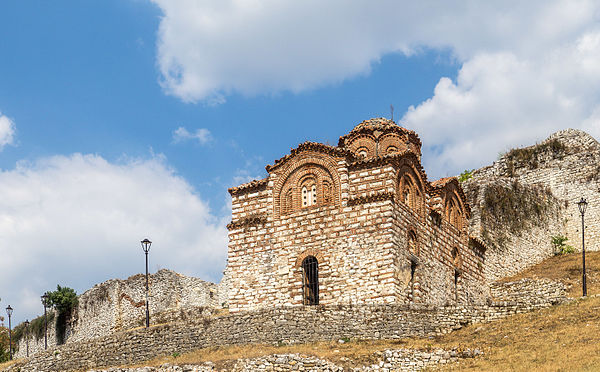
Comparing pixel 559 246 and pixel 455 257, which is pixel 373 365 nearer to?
pixel 455 257

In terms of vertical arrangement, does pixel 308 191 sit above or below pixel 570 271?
above

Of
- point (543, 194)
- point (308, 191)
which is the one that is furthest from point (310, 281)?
point (543, 194)

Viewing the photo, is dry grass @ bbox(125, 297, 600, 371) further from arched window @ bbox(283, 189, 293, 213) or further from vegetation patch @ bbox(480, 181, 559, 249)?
vegetation patch @ bbox(480, 181, 559, 249)

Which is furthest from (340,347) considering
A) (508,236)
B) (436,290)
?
(508,236)

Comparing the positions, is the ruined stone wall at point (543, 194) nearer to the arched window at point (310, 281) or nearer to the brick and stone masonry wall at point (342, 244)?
the brick and stone masonry wall at point (342, 244)

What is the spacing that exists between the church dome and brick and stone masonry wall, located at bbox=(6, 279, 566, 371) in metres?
10.7

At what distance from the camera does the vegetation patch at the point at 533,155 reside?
48.1 metres

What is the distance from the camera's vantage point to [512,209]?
43.5 meters

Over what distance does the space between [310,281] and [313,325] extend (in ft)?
11.5

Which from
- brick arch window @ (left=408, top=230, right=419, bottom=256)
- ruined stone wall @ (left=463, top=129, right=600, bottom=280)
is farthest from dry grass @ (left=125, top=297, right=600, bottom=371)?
ruined stone wall @ (left=463, top=129, right=600, bottom=280)

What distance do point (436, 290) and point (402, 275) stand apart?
322cm

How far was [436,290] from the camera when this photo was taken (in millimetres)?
31750

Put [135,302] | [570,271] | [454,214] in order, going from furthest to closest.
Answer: [135,302]
[570,271]
[454,214]

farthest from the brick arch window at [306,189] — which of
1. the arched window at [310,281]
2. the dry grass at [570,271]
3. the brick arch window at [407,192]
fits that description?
the dry grass at [570,271]
